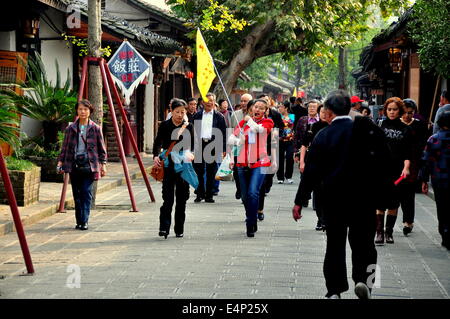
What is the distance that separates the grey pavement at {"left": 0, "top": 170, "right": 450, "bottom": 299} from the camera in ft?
27.4

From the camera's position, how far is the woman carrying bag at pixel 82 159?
12633mm

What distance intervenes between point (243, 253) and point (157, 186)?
916 centimetres

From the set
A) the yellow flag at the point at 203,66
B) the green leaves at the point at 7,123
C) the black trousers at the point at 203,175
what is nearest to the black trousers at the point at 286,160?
the yellow flag at the point at 203,66

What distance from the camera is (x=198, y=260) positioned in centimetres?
1006

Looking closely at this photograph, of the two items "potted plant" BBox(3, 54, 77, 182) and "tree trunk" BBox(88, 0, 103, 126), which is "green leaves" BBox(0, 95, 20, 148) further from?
"potted plant" BBox(3, 54, 77, 182)

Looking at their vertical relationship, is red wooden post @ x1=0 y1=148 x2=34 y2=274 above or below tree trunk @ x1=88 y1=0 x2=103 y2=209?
below

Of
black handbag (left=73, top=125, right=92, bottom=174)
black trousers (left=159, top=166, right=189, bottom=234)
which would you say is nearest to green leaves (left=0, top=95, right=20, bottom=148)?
black handbag (left=73, top=125, right=92, bottom=174)

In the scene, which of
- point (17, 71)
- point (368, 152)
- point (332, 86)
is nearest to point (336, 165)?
point (368, 152)

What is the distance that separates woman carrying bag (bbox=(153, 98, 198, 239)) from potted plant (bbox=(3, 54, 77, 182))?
6.51 metres

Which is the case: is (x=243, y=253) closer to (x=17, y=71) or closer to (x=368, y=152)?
(x=368, y=152)

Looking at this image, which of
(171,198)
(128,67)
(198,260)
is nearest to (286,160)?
(128,67)

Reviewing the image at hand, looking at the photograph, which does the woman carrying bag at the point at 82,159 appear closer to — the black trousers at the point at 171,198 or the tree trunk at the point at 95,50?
the black trousers at the point at 171,198

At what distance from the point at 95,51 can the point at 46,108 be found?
366cm

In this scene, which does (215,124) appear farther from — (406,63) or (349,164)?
(406,63)
